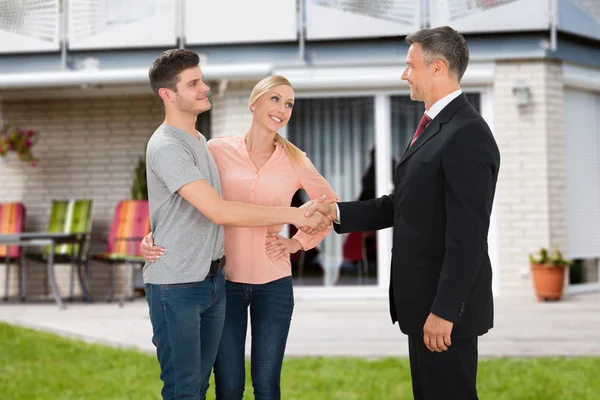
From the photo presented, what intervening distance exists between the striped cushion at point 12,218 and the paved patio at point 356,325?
1054mm

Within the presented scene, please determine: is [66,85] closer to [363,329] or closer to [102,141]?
[102,141]

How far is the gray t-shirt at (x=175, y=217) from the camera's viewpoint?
2.76 m

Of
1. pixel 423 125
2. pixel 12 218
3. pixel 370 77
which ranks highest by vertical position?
pixel 370 77

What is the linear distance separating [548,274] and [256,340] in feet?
22.0

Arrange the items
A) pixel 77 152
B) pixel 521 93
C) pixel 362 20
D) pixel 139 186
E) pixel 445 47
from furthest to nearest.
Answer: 1. pixel 77 152
2. pixel 139 186
3. pixel 362 20
4. pixel 521 93
5. pixel 445 47

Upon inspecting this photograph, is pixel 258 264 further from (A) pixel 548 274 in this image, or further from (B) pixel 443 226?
(A) pixel 548 274

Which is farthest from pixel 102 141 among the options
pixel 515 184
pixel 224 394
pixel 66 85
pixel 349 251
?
pixel 224 394

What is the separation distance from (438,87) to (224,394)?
136 centimetres

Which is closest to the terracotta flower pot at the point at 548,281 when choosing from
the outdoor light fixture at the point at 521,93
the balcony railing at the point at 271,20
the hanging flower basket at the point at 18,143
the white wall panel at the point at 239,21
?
the outdoor light fixture at the point at 521,93

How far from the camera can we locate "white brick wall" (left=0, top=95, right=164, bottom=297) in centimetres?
1145

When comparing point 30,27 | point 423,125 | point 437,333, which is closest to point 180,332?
point 437,333

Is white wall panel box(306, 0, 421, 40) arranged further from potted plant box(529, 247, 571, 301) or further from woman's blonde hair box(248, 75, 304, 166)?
woman's blonde hair box(248, 75, 304, 166)

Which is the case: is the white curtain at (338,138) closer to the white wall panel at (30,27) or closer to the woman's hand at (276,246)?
the white wall panel at (30,27)

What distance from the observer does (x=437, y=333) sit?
8.70 feet
